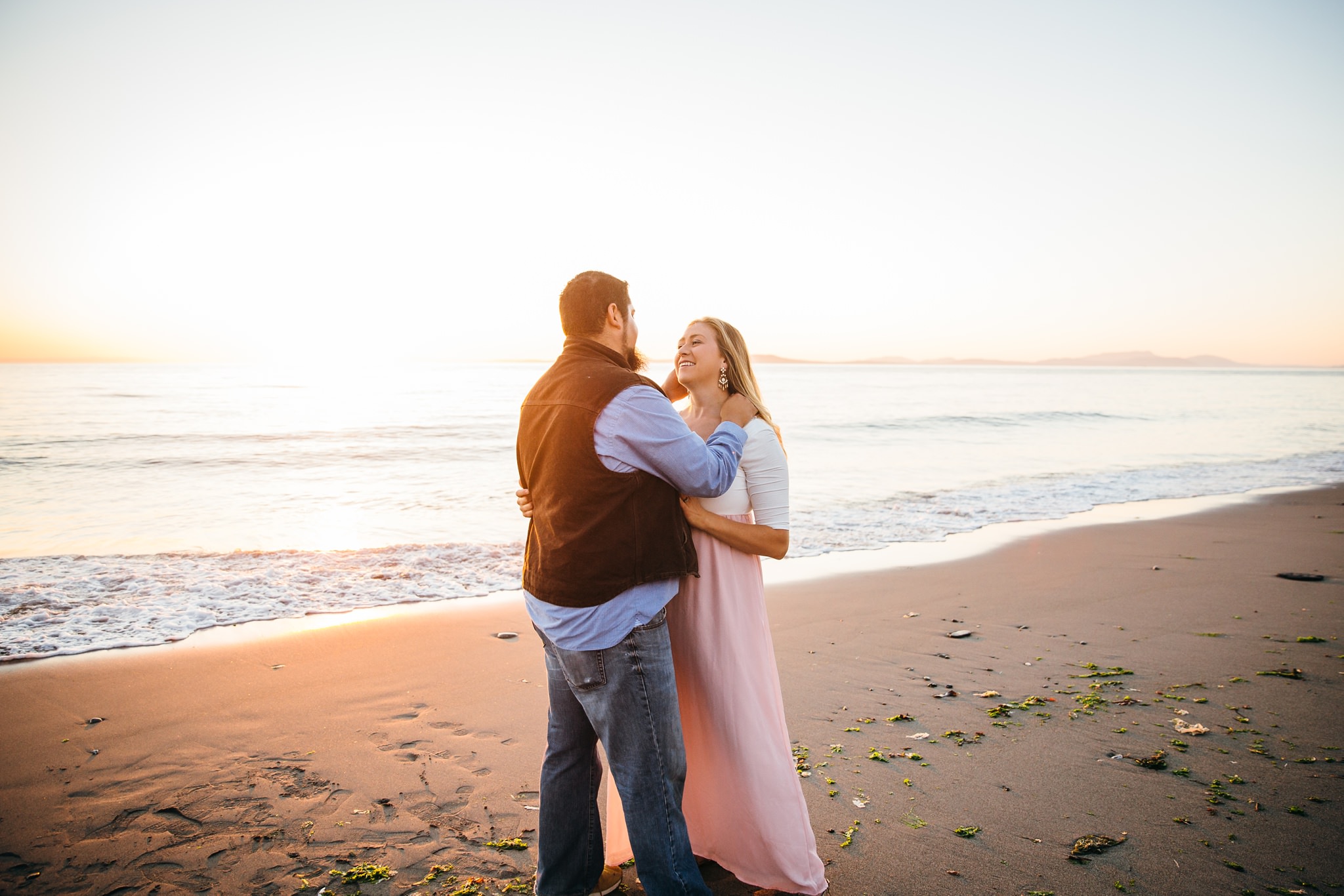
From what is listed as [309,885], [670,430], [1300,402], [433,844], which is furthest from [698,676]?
[1300,402]

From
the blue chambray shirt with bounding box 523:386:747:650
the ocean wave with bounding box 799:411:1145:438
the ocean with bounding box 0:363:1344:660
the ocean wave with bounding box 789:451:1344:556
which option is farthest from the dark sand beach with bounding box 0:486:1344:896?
the ocean wave with bounding box 799:411:1145:438

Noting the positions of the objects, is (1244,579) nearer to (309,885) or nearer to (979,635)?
(979,635)

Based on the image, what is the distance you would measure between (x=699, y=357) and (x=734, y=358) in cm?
14

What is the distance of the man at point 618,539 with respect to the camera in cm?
215

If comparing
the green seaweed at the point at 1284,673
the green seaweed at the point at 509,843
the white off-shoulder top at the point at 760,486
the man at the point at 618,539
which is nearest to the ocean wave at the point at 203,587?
the green seaweed at the point at 509,843

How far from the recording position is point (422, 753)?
397 centimetres

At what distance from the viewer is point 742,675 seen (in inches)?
104

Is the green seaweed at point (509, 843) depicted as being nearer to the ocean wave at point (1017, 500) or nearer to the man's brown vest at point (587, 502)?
the man's brown vest at point (587, 502)

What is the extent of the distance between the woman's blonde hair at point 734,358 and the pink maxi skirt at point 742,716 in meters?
0.48

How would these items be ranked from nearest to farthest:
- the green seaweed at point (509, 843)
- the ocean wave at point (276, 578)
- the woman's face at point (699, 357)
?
1. the woman's face at point (699, 357)
2. the green seaweed at point (509, 843)
3. the ocean wave at point (276, 578)

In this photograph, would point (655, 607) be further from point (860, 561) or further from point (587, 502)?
point (860, 561)

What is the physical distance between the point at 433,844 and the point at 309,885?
0.48 metres

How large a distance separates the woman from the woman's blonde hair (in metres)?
0.02

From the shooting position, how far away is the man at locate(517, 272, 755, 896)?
215 centimetres
